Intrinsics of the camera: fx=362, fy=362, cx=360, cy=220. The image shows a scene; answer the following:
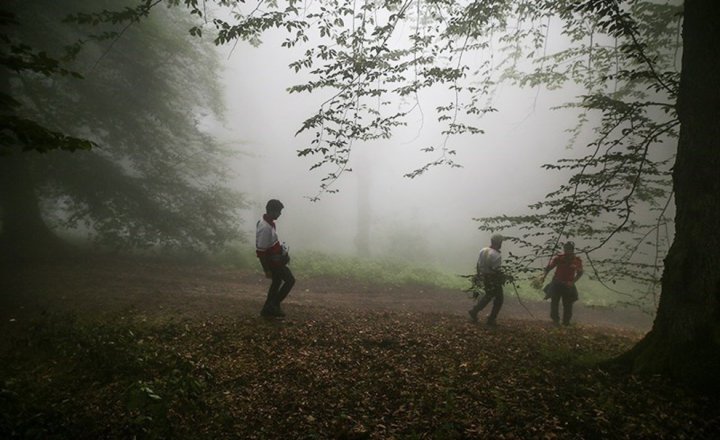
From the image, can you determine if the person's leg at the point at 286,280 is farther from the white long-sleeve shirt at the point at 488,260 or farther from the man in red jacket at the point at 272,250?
the white long-sleeve shirt at the point at 488,260

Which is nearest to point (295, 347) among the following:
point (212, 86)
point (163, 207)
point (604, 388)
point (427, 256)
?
point (604, 388)

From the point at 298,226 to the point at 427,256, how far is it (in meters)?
13.8

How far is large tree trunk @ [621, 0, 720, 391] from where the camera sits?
4691 mm

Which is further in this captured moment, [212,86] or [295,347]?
[212,86]

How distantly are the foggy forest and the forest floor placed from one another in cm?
4

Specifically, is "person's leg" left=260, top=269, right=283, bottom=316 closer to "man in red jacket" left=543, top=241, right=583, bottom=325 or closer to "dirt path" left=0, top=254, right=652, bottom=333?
"dirt path" left=0, top=254, right=652, bottom=333

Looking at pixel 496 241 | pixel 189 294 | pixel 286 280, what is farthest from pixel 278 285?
pixel 496 241

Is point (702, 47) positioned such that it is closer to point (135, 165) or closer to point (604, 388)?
point (604, 388)

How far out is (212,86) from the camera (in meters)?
17.8

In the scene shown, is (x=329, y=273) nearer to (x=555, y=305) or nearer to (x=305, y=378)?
(x=555, y=305)

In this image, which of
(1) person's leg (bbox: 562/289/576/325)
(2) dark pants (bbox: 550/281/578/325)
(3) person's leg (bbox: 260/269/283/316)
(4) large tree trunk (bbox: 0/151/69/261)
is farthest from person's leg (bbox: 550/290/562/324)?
(4) large tree trunk (bbox: 0/151/69/261)

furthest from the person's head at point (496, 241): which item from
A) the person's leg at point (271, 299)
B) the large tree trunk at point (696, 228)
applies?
the person's leg at point (271, 299)

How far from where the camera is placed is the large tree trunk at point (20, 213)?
13.3 m

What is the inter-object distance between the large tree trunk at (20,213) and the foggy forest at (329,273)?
0.06m
